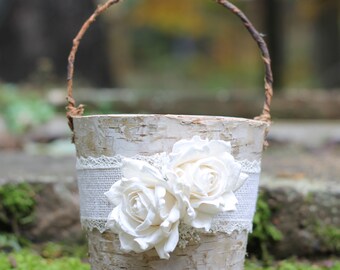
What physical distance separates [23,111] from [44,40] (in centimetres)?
243

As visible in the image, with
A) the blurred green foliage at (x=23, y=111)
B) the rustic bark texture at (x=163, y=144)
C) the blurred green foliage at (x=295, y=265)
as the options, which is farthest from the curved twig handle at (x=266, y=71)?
the blurred green foliage at (x=23, y=111)

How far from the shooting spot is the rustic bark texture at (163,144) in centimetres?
153

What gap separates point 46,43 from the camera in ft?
20.4

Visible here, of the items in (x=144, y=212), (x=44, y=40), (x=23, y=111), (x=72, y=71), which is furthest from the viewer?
(x=44, y=40)

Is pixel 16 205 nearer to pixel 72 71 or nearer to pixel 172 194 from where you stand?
pixel 72 71

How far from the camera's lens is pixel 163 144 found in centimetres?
153

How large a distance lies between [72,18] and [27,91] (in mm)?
1923

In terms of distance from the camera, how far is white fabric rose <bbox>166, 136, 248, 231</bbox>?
4.60 feet

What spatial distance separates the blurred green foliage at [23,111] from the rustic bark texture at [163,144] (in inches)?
92.8

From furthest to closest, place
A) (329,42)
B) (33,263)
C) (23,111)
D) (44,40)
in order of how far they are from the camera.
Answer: (329,42), (44,40), (23,111), (33,263)

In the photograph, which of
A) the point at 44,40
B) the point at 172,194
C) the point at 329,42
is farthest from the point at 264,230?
the point at 329,42

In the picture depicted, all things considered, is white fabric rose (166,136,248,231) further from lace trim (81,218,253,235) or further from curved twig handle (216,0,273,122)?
curved twig handle (216,0,273,122)

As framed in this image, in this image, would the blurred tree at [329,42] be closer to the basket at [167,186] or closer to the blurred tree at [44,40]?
the blurred tree at [44,40]

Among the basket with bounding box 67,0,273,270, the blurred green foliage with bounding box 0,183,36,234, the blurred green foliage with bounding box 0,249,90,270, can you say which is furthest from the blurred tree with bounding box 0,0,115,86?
the basket with bounding box 67,0,273,270
